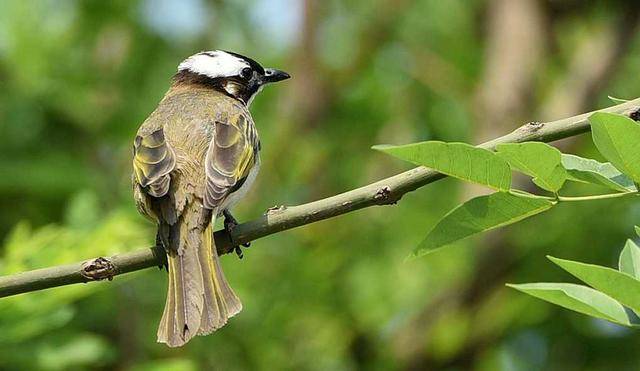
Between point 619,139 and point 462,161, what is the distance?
0.34 meters

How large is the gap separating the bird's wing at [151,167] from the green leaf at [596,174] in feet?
5.81

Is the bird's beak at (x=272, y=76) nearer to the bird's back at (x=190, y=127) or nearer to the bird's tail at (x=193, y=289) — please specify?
the bird's back at (x=190, y=127)

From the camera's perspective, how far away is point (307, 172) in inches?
262

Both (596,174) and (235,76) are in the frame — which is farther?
(235,76)

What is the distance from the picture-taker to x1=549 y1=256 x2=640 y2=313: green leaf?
7.89ft

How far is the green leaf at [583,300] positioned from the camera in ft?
8.21

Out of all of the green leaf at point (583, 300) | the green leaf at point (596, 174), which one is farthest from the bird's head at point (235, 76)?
the green leaf at point (583, 300)

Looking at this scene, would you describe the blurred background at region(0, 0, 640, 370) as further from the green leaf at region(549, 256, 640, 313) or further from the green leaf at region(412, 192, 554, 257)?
the green leaf at region(549, 256, 640, 313)

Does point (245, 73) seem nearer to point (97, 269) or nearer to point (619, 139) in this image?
point (97, 269)

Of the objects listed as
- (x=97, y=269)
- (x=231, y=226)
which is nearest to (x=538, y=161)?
(x=97, y=269)

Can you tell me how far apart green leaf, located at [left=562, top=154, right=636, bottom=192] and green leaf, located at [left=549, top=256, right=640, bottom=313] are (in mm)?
290

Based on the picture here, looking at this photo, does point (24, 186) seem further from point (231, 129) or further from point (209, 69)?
point (231, 129)

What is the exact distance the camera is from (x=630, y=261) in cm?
268

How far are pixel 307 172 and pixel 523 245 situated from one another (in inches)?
51.2
